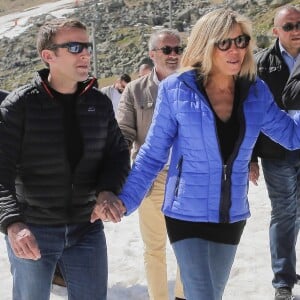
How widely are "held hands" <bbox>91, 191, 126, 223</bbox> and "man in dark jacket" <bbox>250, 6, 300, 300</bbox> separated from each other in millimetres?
1917

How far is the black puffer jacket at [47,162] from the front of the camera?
9.48 feet

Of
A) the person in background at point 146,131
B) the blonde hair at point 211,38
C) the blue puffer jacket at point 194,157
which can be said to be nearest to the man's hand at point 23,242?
the blue puffer jacket at point 194,157

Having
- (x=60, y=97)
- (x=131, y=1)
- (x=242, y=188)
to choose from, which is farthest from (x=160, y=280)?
(x=131, y=1)

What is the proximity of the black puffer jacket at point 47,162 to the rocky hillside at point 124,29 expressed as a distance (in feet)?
104

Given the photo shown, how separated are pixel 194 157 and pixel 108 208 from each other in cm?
49

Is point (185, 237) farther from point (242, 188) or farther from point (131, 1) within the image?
point (131, 1)

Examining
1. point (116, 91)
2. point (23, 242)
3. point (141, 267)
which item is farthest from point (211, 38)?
point (116, 91)

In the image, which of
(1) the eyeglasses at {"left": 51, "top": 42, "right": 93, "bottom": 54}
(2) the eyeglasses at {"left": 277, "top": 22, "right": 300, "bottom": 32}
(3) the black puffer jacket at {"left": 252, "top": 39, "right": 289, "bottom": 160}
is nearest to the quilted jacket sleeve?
(1) the eyeglasses at {"left": 51, "top": 42, "right": 93, "bottom": 54}

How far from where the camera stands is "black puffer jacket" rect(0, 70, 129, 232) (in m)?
2.89

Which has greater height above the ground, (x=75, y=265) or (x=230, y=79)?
(x=230, y=79)

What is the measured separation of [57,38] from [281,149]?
214cm

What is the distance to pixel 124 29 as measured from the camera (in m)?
55.2

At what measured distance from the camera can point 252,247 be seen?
595 centimetres

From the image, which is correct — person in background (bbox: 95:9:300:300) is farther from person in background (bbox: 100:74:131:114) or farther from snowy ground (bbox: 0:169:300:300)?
person in background (bbox: 100:74:131:114)
